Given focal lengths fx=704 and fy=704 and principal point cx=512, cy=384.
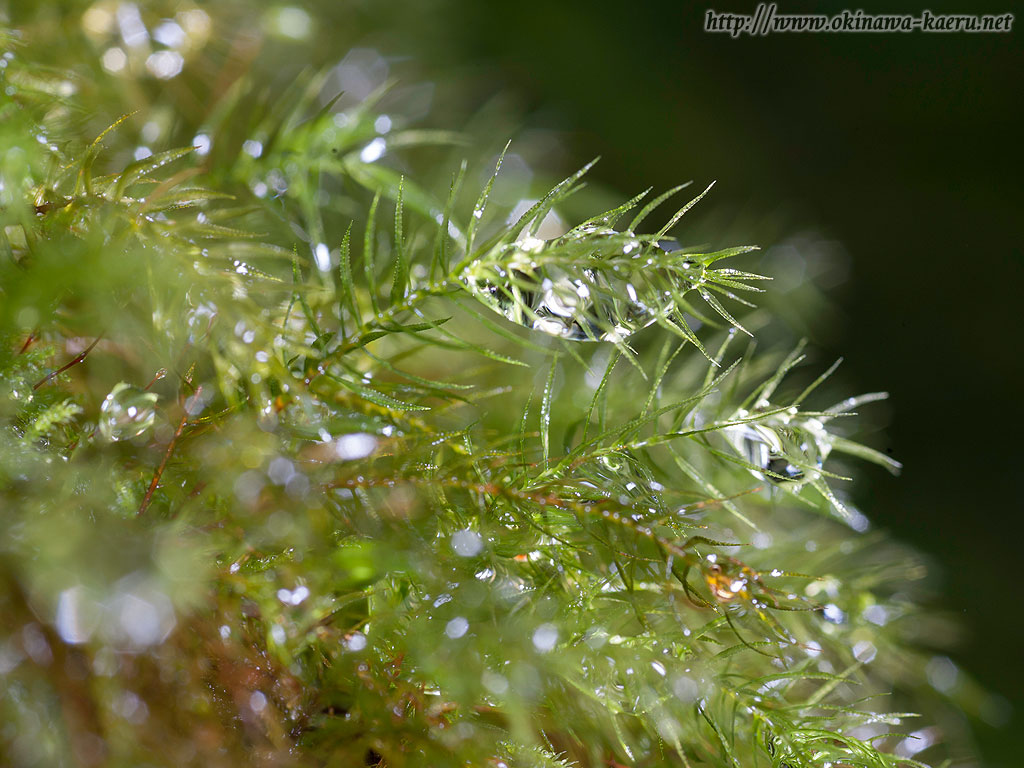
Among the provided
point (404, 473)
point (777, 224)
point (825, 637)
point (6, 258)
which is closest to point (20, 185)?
point (6, 258)

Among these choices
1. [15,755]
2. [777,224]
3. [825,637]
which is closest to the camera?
[15,755]

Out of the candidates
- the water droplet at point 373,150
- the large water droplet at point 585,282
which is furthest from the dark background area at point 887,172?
the large water droplet at point 585,282

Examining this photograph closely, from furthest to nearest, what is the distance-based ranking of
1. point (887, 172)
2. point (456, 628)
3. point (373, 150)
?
point (887, 172), point (373, 150), point (456, 628)

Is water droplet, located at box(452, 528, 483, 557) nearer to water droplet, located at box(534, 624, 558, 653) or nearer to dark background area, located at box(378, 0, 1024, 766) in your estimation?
water droplet, located at box(534, 624, 558, 653)

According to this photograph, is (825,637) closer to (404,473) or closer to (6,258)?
(404,473)

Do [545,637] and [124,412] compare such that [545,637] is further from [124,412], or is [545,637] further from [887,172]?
[887,172]

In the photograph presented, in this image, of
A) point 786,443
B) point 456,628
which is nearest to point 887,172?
point 786,443

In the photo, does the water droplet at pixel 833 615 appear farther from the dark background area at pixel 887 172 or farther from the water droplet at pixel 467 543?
the dark background area at pixel 887 172

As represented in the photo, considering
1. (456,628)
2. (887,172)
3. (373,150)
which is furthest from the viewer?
(887,172)
